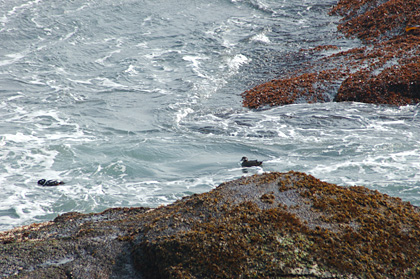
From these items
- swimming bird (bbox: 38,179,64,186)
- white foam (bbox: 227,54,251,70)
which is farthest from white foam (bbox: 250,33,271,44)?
swimming bird (bbox: 38,179,64,186)

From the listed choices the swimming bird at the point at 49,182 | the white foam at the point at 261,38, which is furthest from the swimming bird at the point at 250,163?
the white foam at the point at 261,38

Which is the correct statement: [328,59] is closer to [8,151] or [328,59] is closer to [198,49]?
[198,49]

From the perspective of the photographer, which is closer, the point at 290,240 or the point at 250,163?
the point at 290,240

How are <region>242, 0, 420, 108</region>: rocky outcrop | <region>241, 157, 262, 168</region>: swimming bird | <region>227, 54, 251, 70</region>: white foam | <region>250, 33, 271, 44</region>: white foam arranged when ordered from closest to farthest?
<region>241, 157, 262, 168</region>: swimming bird → <region>242, 0, 420, 108</region>: rocky outcrop → <region>227, 54, 251, 70</region>: white foam → <region>250, 33, 271, 44</region>: white foam

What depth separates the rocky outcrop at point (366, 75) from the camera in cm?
1402

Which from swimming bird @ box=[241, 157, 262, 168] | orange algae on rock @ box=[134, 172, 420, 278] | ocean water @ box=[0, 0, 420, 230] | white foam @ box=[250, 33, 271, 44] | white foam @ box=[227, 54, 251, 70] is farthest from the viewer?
white foam @ box=[250, 33, 271, 44]

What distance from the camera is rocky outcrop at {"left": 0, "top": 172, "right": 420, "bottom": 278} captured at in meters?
4.43

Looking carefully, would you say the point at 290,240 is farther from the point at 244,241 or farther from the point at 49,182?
the point at 49,182

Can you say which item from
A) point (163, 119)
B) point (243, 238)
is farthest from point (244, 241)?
point (163, 119)

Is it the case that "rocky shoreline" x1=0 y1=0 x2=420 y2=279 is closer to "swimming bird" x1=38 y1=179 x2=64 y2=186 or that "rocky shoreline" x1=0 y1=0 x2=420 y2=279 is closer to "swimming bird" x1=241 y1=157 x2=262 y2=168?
"swimming bird" x1=38 y1=179 x2=64 y2=186

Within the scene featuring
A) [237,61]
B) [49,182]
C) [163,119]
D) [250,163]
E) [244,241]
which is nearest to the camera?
[244,241]

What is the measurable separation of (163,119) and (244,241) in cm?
1038

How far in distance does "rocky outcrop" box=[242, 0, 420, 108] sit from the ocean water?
1.79ft

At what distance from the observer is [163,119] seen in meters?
14.6
